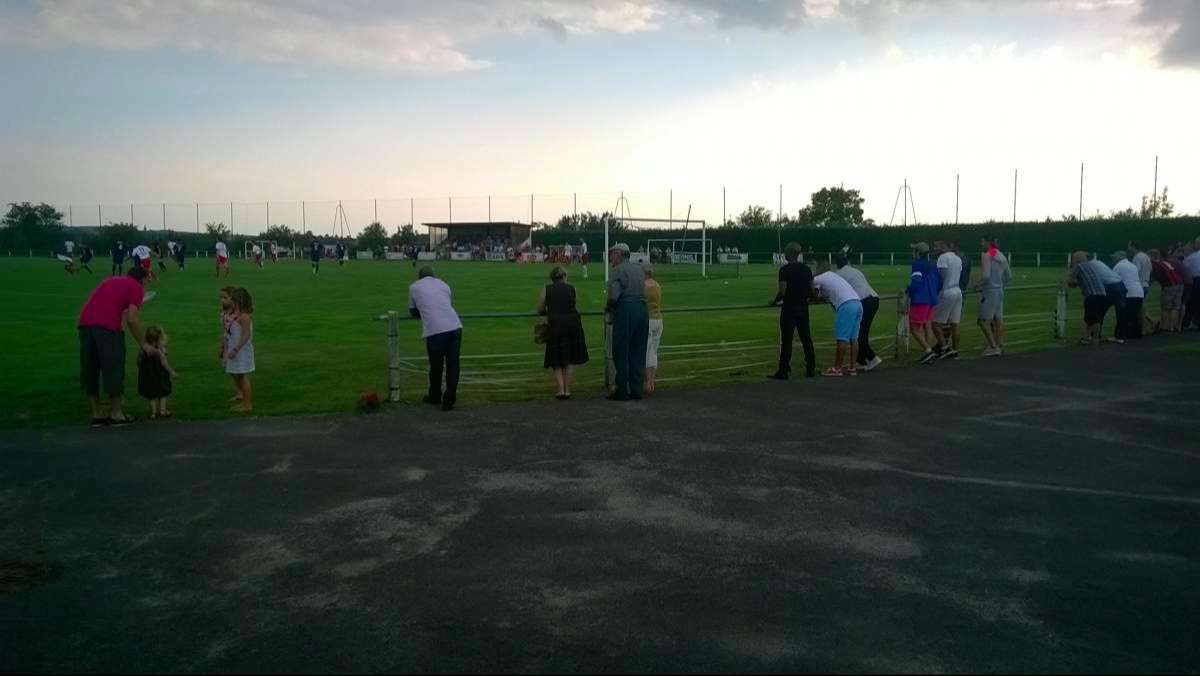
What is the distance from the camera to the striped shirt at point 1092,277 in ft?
52.8

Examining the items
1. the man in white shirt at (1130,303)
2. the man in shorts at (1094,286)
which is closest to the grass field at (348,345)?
the man in shorts at (1094,286)

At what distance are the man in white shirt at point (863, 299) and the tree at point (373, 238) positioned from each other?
267 feet

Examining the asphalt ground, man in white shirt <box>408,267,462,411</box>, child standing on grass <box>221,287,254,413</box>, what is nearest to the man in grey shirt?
the asphalt ground

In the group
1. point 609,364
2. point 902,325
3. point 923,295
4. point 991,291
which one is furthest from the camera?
point 902,325

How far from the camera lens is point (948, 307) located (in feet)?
46.5

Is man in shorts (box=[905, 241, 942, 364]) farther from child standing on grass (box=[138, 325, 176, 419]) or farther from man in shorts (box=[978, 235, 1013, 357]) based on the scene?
child standing on grass (box=[138, 325, 176, 419])

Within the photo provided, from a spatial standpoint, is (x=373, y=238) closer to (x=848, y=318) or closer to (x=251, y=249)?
(x=251, y=249)

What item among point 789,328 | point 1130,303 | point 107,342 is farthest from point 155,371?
point 1130,303

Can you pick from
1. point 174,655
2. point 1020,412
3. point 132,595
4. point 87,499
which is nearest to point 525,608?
point 174,655

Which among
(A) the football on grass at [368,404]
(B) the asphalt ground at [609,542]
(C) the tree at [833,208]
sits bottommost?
(B) the asphalt ground at [609,542]

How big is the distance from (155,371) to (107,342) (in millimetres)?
565

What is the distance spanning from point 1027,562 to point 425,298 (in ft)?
22.9

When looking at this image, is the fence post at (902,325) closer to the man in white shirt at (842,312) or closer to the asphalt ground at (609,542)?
the man in white shirt at (842,312)

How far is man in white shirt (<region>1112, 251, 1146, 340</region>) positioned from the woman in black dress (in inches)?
450
